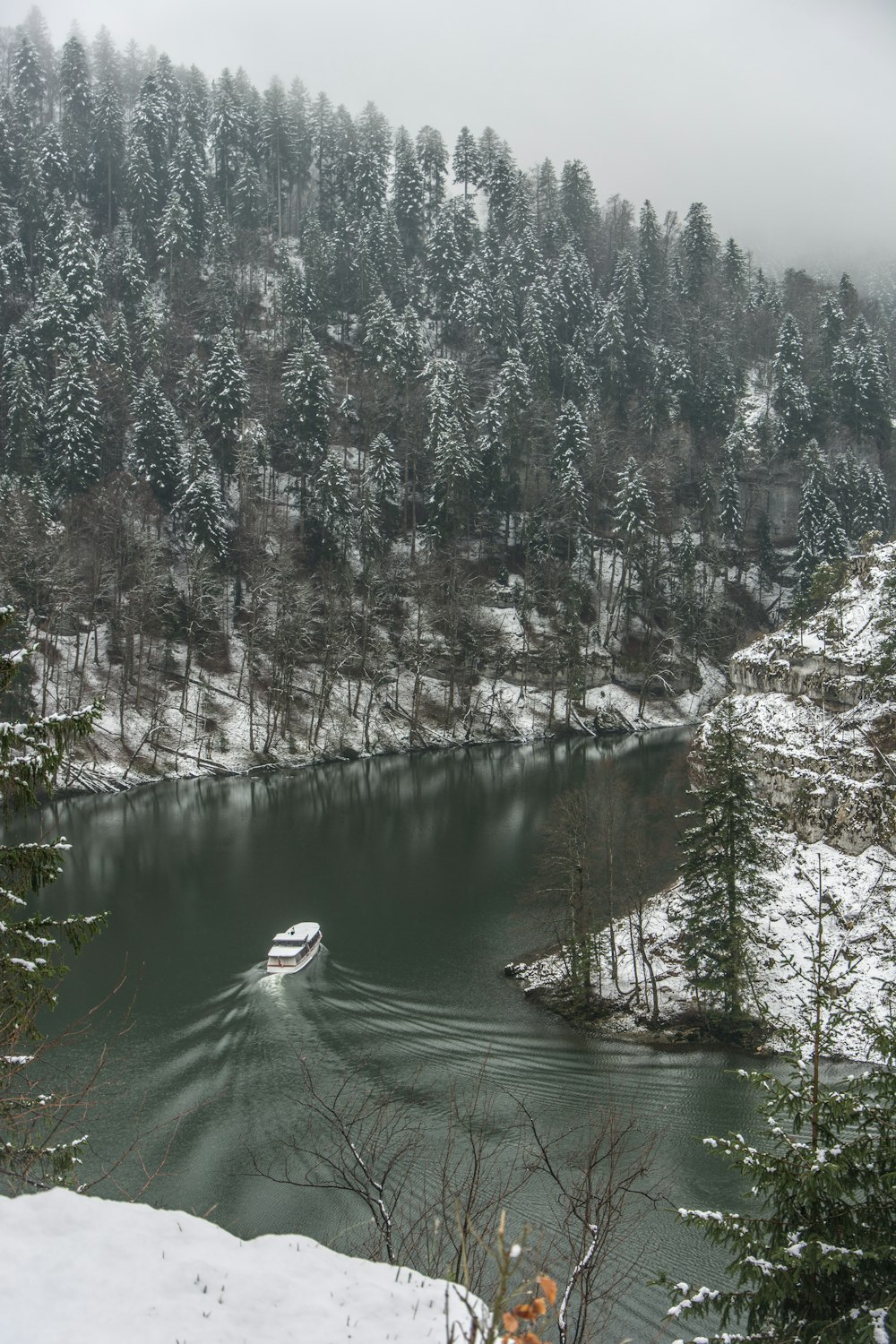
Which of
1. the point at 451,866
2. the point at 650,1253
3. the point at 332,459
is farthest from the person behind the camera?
the point at 332,459

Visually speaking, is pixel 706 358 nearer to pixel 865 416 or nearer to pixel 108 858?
pixel 865 416

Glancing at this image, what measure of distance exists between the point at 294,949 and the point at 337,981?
168 cm

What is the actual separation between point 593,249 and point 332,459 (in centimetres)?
6183

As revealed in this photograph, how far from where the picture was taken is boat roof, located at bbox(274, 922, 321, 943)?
29719 mm

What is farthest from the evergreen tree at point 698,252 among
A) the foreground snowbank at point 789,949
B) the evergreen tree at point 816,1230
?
the evergreen tree at point 816,1230

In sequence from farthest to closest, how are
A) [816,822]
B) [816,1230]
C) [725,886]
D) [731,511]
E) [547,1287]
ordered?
[731,511] → [816,822] → [725,886] → [816,1230] → [547,1287]

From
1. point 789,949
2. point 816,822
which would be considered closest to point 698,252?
point 816,822

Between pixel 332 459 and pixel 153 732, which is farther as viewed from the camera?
pixel 332 459

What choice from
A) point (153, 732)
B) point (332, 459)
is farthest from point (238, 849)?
point (332, 459)

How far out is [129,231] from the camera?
8500cm

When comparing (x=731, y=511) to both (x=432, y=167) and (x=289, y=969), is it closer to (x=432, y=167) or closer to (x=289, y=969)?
(x=432, y=167)

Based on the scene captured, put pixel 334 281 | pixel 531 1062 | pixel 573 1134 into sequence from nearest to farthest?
1. pixel 573 1134
2. pixel 531 1062
3. pixel 334 281

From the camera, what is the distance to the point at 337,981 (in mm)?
28516

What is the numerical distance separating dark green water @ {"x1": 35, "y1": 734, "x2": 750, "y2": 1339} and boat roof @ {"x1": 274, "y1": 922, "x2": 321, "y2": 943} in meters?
0.76
